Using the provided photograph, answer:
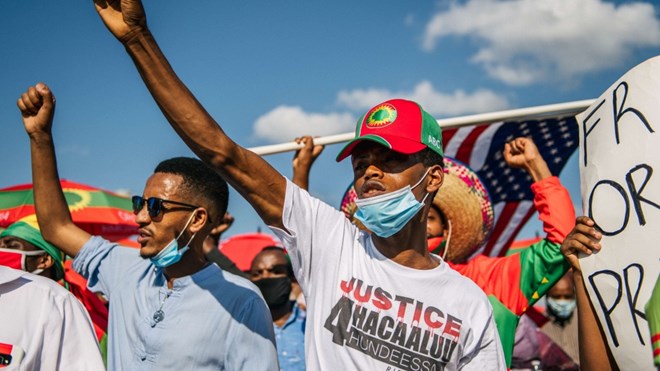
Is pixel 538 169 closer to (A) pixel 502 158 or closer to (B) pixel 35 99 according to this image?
(B) pixel 35 99

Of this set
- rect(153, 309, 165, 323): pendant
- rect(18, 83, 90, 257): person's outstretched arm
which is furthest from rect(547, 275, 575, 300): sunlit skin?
rect(18, 83, 90, 257): person's outstretched arm

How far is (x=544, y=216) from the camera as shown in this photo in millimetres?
3016

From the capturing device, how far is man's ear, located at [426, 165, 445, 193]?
2.63 m

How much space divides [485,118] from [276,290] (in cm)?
315

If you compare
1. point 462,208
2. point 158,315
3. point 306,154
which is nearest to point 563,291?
point 462,208

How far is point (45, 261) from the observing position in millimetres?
4250

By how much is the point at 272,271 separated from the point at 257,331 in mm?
3384

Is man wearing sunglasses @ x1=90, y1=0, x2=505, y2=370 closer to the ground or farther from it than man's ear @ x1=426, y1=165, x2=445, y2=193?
closer to the ground

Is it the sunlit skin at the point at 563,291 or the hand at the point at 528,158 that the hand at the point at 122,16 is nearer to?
the hand at the point at 528,158

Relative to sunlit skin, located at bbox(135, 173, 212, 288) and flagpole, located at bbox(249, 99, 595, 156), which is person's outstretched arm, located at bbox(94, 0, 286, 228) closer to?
sunlit skin, located at bbox(135, 173, 212, 288)

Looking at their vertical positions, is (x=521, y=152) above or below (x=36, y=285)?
above

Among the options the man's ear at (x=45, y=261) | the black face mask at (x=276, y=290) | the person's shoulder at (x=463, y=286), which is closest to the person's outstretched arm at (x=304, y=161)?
the person's shoulder at (x=463, y=286)

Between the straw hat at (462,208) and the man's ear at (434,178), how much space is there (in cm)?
116

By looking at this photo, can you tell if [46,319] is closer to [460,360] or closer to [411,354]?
[411,354]
